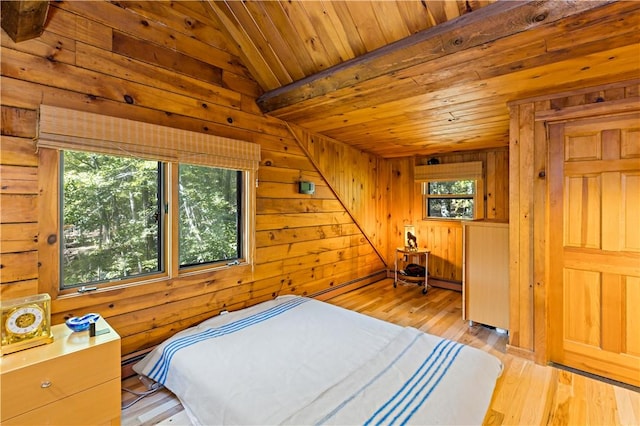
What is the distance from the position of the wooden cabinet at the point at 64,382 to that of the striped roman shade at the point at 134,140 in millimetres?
1215

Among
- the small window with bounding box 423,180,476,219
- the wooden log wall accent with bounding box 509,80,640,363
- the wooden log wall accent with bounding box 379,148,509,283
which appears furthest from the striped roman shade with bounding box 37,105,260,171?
the small window with bounding box 423,180,476,219

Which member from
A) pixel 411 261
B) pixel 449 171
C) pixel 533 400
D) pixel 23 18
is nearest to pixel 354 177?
pixel 449 171

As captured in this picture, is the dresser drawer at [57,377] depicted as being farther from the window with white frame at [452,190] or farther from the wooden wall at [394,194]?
the window with white frame at [452,190]

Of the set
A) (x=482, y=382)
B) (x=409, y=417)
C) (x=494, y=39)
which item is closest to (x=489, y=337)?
(x=482, y=382)

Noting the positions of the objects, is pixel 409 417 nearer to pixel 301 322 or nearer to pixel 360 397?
pixel 360 397

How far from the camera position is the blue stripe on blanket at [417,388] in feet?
5.21

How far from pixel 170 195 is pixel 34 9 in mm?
1355

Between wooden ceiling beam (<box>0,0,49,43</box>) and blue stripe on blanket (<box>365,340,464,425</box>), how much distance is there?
112 inches

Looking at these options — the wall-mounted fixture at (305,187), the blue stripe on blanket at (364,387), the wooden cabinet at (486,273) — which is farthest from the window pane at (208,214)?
the wooden cabinet at (486,273)

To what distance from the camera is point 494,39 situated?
175 centimetres

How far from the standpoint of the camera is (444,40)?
1905mm

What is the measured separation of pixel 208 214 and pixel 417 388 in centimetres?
223

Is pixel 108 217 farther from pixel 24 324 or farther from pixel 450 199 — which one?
pixel 450 199

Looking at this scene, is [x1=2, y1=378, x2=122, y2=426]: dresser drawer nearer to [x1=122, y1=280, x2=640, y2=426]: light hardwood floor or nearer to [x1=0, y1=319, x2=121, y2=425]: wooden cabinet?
[x1=0, y1=319, x2=121, y2=425]: wooden cabinet
